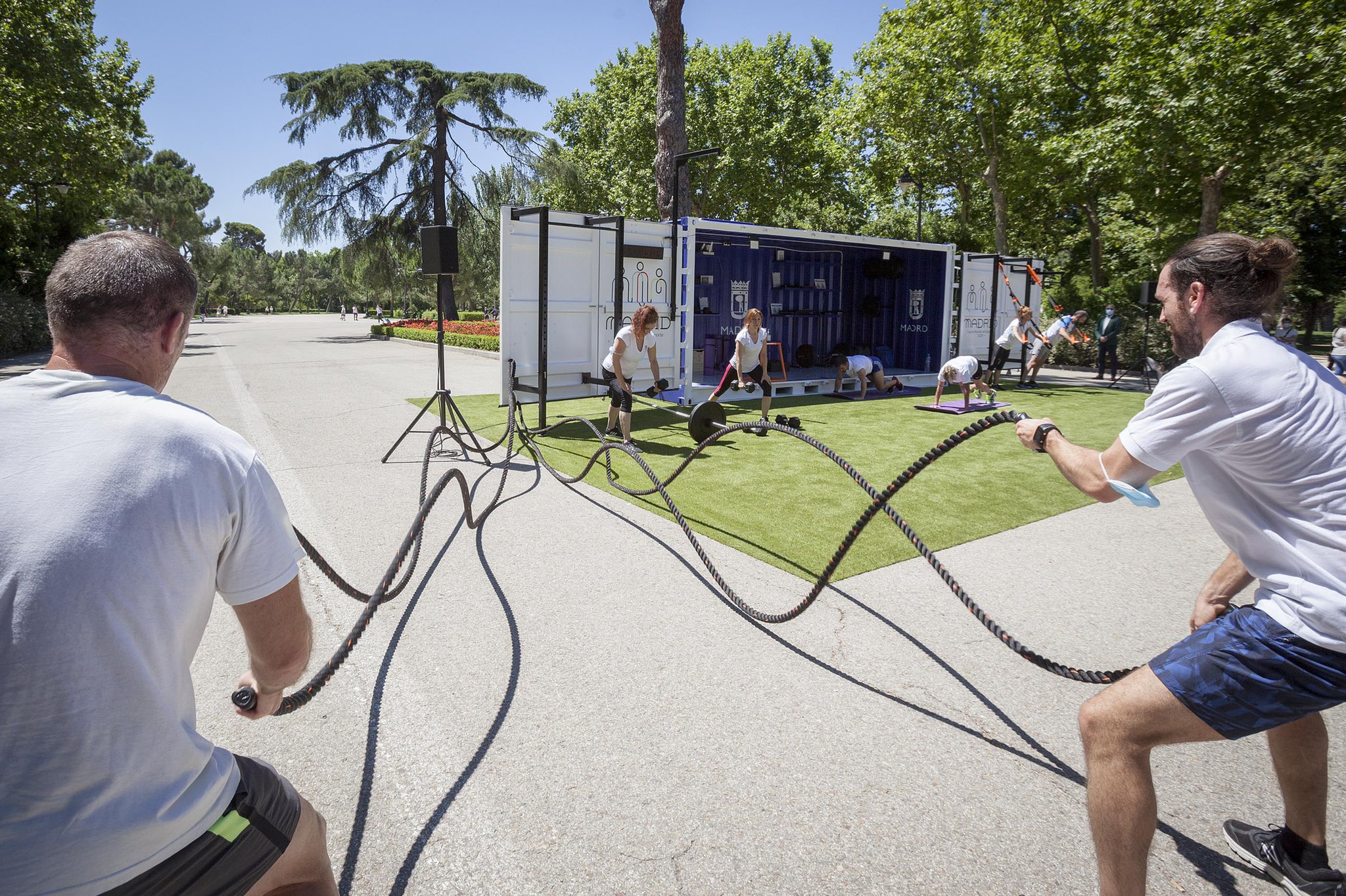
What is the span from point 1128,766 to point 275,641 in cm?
202

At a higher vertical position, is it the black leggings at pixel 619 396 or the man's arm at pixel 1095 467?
the man's arm at pixel 1095 467

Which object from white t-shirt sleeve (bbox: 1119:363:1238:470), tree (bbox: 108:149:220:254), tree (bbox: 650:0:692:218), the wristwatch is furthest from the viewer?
tree (bbox: 108:149:220:254)

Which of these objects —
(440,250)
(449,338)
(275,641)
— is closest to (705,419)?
(440,250)

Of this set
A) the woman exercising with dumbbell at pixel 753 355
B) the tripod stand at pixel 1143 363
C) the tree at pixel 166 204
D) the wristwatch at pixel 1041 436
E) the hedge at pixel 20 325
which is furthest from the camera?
the tree at pixel 166 204

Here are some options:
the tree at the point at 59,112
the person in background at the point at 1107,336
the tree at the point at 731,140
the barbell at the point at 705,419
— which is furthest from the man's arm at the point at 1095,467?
the tree at the point at 731,140

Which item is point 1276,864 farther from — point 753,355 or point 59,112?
point 59,112

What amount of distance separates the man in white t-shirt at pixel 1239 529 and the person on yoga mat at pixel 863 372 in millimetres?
13207

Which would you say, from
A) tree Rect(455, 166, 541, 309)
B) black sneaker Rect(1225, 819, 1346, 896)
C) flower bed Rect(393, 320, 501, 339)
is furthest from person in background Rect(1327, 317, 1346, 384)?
tree Rect(455, 166, 541, 309)

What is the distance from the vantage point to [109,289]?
4.99ft

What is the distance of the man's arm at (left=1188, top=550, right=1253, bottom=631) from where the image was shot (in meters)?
2.47

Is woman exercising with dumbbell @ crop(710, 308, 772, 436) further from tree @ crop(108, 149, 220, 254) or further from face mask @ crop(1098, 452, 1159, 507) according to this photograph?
tree @ crop(108, 149, 220, 254)

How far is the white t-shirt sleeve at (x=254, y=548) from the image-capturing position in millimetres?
1531

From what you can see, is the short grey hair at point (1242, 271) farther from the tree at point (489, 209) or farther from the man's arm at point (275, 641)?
the tree at point (489, 209)

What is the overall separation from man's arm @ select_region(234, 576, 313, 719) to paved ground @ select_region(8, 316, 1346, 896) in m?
1.07
